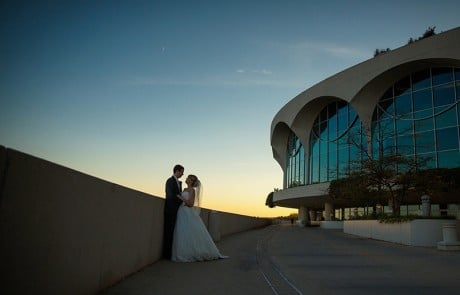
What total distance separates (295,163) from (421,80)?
22.2 m

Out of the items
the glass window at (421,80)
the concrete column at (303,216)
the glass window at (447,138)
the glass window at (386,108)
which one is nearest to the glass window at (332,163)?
the glass window at (386,108)

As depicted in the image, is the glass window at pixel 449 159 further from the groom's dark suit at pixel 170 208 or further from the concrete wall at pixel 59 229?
the concrete wall at pixel 59 229

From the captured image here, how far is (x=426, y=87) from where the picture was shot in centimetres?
3309

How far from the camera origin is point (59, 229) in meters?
3.99

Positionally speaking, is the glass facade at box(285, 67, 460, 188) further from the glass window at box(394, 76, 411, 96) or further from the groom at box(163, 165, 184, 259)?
the groom at box(163, 165, 184, 259)

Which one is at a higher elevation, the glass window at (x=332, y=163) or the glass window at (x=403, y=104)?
the glass window at (x=403, y=104)

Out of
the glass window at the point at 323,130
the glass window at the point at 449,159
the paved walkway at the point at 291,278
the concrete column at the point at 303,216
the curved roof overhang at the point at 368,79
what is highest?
the curved roof overhang at the point at 368,79

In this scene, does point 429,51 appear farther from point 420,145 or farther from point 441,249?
point 441,249

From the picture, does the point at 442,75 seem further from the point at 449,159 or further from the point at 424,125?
the point at 449,159

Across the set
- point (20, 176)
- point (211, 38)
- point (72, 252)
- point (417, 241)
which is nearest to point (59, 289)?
point (72, 252)

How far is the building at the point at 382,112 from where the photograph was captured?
102ft

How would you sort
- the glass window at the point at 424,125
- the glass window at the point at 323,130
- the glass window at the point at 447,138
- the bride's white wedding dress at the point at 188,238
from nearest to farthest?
the bride's white wedding dress at the point at 188,238 < the glass window at the point at 447,138 < the glass window at the point at 424,125 < the glass window at the point at 323,130

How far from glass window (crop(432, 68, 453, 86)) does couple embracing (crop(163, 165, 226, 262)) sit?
95.1 ft

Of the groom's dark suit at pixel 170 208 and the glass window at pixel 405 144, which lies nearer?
the groom's dark suit at pixel 170 208
